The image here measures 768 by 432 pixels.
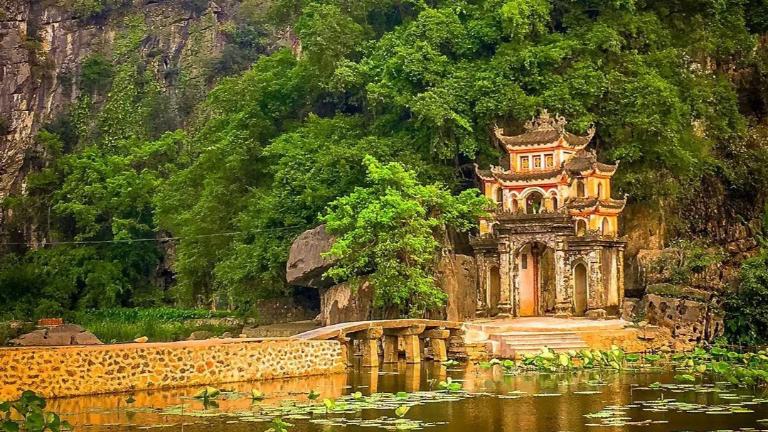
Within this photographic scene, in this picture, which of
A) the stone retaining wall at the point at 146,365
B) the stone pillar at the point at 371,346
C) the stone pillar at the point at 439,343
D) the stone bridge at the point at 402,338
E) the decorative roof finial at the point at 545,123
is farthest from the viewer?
the decorative roof finial at the point at 545,123

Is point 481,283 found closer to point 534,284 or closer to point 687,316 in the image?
point 534,284

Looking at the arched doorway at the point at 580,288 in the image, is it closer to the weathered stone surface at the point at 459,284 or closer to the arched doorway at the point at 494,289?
the arched doorway at the point at 494,289

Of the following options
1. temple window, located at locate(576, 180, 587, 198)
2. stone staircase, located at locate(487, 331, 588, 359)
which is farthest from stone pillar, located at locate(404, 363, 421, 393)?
temple window, located at locate(576, 180, 587, 198)

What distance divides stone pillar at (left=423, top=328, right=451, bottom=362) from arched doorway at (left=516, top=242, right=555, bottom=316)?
209 inches

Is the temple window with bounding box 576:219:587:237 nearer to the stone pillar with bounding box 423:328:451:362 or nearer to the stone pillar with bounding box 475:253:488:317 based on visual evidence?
the stone pillar with bounding box 475:253:488:317

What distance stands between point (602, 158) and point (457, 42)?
6.29m

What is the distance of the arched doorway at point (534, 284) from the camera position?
105 feet

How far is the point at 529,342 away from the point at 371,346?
407cm

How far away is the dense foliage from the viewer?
33.8m

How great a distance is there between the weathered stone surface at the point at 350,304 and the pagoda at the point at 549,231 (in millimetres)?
3418

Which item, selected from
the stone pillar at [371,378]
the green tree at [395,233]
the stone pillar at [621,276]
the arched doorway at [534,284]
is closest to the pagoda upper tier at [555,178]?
the stone pillar at [621,276]

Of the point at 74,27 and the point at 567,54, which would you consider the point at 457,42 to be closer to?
the point at 567,54

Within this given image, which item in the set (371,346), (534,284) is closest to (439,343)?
(371,346)

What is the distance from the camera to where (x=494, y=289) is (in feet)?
105
